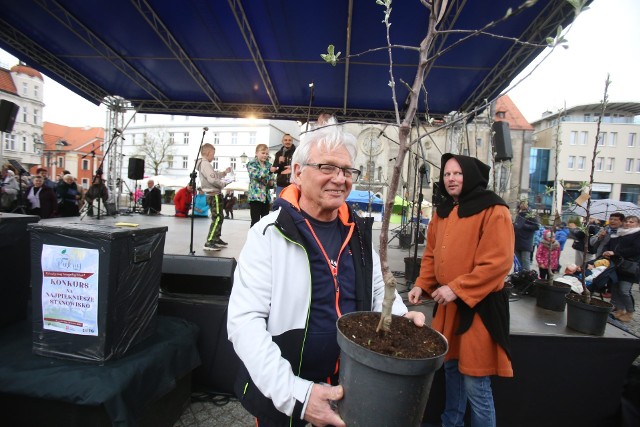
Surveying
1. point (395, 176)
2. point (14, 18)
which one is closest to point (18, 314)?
point (395, 176)

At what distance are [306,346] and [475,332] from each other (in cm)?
113

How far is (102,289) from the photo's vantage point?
1.68 meters

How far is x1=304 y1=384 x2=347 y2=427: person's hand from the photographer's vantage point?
99 centimetres

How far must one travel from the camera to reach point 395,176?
1067 millimetres

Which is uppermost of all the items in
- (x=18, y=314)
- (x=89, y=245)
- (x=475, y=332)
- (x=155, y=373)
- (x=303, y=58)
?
(x=303, y=58)

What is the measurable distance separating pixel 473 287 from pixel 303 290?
107 centimetres

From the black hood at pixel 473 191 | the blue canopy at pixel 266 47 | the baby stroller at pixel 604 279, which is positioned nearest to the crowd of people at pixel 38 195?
the blue canopy at pixel 266 47

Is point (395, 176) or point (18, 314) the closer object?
point (395, 176)

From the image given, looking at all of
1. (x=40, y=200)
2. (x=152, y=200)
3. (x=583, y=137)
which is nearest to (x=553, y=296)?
(x=40, y=200)

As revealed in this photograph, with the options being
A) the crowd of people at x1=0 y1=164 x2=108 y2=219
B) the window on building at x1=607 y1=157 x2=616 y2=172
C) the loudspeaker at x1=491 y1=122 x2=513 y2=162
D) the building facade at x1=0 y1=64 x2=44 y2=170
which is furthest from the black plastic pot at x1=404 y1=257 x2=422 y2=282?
the window on building at x1=607 y1=157 x2=616 y2=172

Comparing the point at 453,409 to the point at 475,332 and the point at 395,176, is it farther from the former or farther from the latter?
the point at 395,176

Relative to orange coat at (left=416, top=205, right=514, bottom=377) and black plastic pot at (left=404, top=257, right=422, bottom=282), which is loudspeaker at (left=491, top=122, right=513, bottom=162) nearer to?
black plastic pot at (left=404, top=257, right=422, bottom=282)

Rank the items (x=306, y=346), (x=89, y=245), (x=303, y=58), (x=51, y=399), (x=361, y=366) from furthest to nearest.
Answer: (x=303, y=58) → (x=89, y=245) → (x=51, y=399) → (x=306, y=346) → (x=361, y=366)

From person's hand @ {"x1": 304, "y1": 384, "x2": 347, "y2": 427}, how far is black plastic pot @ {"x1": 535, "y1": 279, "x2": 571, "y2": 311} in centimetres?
329
